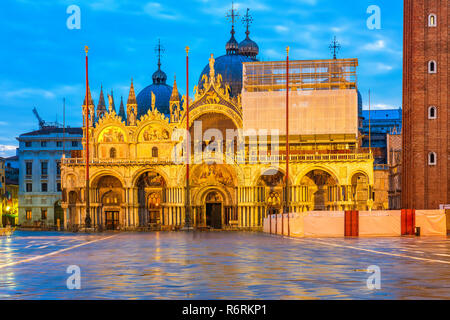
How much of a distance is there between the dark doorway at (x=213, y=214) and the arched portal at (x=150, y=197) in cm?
599

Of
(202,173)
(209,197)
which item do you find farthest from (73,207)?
(209,197)

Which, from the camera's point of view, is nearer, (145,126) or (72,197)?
(72,197)

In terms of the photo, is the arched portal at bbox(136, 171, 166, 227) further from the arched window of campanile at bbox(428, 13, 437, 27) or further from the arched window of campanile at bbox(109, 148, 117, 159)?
the arched window of campanile at bbox(428, 13, 437, 27)

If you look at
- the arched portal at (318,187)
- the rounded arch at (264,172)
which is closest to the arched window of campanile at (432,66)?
the arched portal at (318,187)

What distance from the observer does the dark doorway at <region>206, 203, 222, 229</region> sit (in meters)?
78.7

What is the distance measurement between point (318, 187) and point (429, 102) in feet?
62.2

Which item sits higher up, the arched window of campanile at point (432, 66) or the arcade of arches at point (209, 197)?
the arched window of campanile at point (432, 66)

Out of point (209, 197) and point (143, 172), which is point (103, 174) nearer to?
point (143, 172)

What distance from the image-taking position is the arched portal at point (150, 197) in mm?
79562

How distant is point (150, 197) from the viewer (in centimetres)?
8244

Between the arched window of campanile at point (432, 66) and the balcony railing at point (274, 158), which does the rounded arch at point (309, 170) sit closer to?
the balcony railing at point (274, 158)

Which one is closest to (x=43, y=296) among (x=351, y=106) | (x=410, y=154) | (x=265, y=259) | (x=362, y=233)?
(x=265, y=259)

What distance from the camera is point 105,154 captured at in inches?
3169
